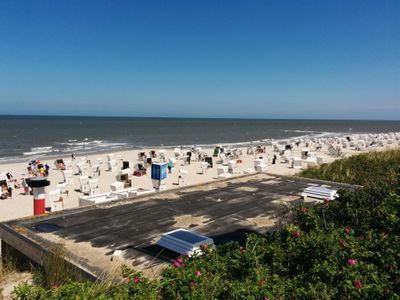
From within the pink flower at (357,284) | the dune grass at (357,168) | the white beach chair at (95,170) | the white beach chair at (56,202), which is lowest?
the white beach chair at (95,170)

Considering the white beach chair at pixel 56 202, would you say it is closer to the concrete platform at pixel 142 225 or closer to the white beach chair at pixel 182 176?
the concrete platform at pixel 142 225

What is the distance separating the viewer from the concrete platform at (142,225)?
13.6 feet

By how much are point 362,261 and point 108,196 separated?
6.31m

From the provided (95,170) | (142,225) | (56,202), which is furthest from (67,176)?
(142,225)

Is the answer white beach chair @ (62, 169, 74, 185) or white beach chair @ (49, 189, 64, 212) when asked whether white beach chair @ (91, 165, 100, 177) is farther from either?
white beach chair @ (49, 189, 64, 212)

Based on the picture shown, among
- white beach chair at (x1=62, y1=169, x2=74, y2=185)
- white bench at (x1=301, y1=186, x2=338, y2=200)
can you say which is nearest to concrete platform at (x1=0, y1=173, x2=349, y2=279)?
white bench at (x1=301, y1=186, x2=338, y2=200)

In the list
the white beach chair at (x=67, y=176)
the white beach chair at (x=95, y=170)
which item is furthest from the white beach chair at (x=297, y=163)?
the white beach chair at (x=67, y=176)

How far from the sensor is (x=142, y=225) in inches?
211

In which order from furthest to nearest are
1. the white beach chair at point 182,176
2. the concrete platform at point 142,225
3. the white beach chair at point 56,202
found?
the white beach chair at point 182,176 < the white beach chair at point 56,202 < the concrete platform at point 142,225

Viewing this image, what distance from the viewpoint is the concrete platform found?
414cm

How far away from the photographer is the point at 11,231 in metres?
4.82

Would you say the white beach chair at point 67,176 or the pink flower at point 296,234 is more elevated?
the pink flower at point 296,234

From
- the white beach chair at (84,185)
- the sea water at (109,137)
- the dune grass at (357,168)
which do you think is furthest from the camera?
the sea water at (109,137)

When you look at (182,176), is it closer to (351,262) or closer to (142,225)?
(142,225)
